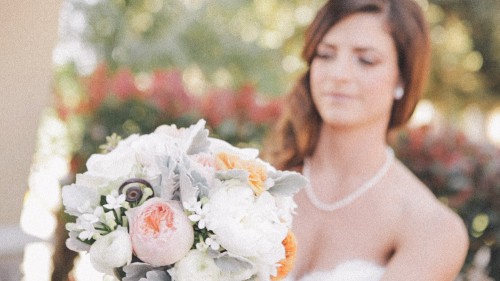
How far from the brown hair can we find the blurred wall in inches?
50.3

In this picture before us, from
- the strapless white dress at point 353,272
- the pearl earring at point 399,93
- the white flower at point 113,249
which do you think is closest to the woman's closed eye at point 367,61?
the pearl earring at point 399,93

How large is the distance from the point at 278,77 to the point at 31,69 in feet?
8.36

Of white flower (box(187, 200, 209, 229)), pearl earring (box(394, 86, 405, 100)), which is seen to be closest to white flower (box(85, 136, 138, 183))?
white flower (box(187, 200, 209, 229))

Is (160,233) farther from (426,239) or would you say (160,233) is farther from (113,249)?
(426,239)

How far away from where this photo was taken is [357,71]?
6.82 ft

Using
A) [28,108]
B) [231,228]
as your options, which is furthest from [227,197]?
[28,108]

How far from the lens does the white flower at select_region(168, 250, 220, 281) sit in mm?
1259

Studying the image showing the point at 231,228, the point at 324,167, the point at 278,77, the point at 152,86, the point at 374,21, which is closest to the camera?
the point at 231,228

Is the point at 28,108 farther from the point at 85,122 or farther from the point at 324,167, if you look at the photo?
the point at 324,167

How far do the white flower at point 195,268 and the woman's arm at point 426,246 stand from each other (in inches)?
36.4

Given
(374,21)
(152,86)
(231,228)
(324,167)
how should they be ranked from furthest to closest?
(152,86) → (324,167) → (374,21) → (231,228)

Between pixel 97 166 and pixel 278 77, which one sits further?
pixel 278 77

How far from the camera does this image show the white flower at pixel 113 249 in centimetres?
124

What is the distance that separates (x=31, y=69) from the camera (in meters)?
3.16
